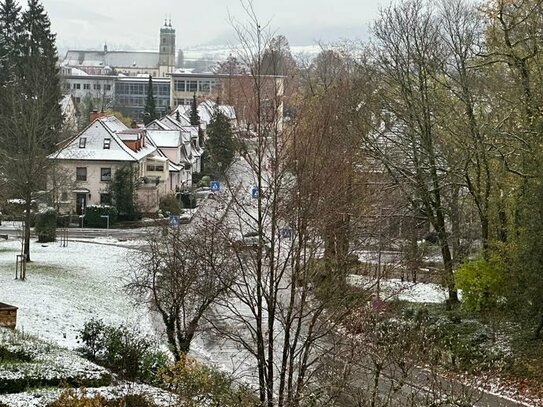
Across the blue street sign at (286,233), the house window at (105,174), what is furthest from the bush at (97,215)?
the blue street sign at (286,233)

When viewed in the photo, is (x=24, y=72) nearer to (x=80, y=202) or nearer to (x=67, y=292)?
(x=80, y=202)

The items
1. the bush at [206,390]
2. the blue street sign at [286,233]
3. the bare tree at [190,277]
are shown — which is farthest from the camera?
the bare tree at [190,277]

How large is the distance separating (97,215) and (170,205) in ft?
13.6

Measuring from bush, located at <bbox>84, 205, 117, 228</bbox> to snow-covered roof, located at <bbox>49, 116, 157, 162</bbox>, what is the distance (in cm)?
332

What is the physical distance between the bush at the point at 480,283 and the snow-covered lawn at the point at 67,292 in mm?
8676

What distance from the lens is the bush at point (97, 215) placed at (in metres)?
46.3

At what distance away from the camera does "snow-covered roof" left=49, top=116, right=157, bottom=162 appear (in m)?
48.3

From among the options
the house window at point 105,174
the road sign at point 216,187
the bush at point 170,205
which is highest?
the house window at point 105,174

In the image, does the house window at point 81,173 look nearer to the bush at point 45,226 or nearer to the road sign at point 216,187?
the bush at point 45,226

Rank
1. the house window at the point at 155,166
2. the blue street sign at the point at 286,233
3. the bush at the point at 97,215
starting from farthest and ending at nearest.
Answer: the house window at the point at 155,166, the bush at the point at 97,215, the blue street sign at the point at 286,233

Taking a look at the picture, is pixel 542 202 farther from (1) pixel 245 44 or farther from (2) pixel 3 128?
(2) pixel 3 128

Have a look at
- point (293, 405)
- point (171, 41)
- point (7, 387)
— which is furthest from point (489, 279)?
point (171, 41)

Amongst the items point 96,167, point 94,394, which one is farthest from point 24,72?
point 94,394

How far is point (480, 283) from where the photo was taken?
21.0 m
